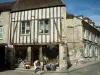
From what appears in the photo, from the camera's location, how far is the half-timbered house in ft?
60.6

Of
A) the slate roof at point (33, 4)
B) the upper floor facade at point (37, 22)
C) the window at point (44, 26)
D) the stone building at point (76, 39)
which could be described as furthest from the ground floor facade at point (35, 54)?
the stone building at point (76, 39)

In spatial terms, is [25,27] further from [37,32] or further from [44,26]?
[44,26]

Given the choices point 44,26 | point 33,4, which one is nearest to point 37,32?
point 44,26

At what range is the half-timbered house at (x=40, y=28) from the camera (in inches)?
728

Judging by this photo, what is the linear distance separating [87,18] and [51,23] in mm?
15882

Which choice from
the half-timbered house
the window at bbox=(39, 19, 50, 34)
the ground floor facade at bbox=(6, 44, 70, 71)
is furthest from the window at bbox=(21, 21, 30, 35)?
the ground floor facade at bbox=(6, 44, 70, 71)

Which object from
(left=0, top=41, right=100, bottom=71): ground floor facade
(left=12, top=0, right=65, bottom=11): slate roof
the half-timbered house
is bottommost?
(left=0, top=41, right=100, bottom=71): ground floor facade

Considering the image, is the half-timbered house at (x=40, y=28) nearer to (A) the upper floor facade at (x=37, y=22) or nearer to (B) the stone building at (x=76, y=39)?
(A) the upper floor facade at (x=37, y=22)

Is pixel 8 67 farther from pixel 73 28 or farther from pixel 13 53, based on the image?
pixel 73 28

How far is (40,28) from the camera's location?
64.0 feet

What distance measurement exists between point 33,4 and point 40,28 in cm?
295

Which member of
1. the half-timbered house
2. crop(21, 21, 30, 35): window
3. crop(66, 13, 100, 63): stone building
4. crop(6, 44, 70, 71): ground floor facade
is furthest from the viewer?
crop(66, 13, 100, 63): stone building

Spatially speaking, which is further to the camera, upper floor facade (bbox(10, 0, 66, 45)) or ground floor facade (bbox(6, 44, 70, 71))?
ground floor facade (bbox(6, 44, 70, 71))

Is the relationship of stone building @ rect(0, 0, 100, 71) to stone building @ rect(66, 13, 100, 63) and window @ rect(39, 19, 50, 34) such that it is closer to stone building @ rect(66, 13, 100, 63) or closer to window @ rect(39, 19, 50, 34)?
window @ rect(39, 19, 50, 34)
